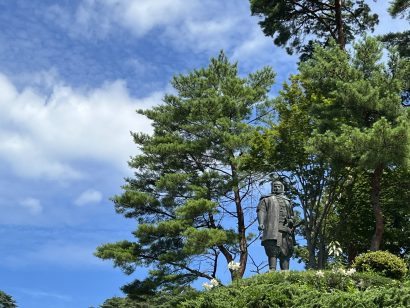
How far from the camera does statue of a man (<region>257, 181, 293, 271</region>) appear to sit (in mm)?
13633

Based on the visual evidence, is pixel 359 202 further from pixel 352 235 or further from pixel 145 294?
pixel 145 294

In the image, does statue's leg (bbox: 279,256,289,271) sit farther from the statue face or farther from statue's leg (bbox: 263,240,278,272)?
the statue face

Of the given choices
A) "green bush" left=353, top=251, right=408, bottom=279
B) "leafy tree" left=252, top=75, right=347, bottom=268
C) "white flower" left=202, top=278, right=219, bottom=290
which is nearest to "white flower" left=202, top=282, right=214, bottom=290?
"white flower" left=202, top=278, right=219, bottom=290

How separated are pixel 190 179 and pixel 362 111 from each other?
30.6ft

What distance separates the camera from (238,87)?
25.1 metres

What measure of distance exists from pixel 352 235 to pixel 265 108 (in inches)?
270

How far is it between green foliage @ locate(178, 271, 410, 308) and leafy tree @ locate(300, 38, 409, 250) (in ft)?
13.7

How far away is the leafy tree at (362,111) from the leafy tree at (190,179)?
18.0 ft

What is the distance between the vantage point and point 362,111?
1684cm

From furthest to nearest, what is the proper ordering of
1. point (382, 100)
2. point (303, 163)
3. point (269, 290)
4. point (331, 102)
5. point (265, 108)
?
1. point (265, 108)
2. point (303, 163)
3. point (331, 102)
4. point (382, 100)
5. point (269, 290)

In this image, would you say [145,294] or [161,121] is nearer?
[145,294]

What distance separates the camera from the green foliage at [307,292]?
7.83 m

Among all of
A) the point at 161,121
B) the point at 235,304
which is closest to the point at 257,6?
the point at 161,121

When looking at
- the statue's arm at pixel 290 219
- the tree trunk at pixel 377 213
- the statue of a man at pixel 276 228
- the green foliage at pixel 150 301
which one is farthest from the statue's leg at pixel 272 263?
the tree trunk at pixel 377 213
